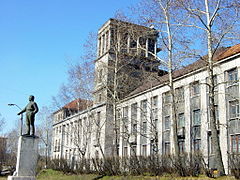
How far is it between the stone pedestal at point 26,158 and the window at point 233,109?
18.9 metres

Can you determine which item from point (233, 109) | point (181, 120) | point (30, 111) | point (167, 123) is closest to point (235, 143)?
point (233, 109)

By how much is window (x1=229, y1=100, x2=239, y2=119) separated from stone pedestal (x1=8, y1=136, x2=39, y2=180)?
743 inches

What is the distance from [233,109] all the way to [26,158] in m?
19.8

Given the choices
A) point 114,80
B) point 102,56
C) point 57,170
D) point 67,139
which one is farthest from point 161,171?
point 67,139

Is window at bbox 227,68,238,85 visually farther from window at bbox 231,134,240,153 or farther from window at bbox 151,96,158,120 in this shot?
window at bbox 151,96,158,120

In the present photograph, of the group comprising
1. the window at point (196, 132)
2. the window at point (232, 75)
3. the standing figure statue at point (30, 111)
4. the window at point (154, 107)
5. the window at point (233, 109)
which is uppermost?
the window at point (232, 75)

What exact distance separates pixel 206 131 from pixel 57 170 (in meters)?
18.8

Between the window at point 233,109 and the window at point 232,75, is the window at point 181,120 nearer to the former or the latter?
the window at point 233,109

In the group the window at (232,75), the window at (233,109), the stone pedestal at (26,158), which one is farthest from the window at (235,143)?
the stone pedestal at (26,158)

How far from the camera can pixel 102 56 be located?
5259cm

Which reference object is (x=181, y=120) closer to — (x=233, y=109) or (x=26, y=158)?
(x=233, y=109)

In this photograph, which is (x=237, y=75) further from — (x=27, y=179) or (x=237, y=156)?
(x=27, y=179)

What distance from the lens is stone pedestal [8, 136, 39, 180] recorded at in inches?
697

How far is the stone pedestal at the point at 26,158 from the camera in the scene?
58.1ft
